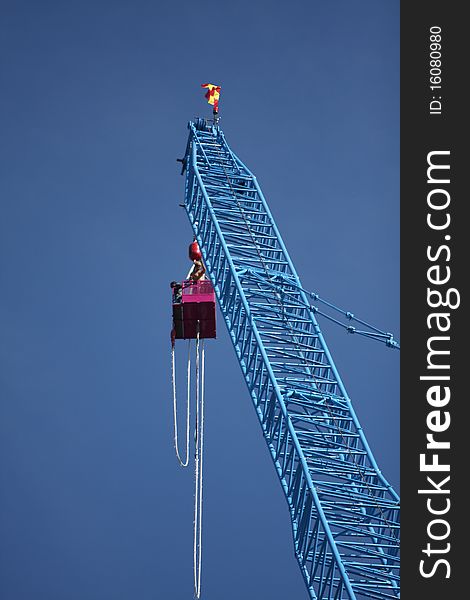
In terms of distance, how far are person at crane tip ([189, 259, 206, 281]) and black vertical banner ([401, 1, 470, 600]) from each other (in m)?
13.6

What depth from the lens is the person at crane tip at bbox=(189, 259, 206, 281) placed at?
35406 mm

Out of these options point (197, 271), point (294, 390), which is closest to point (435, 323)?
point (294, 390)

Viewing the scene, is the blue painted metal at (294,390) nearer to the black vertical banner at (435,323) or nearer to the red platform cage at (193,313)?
the red platform cage at (193,313)

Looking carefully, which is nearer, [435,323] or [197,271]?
[435,323]

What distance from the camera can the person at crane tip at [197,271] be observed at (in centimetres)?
3541

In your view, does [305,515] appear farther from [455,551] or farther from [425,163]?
[425,163]

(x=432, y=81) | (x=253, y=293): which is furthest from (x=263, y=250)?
(x=432, y=81)

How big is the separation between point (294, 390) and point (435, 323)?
1059 cm

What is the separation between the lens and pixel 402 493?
2200 cm

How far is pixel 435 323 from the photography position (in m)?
22.2

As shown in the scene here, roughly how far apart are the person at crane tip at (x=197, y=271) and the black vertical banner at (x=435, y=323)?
1361cm

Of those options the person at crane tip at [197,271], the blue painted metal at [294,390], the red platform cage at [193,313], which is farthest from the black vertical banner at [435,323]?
the person at crane tip at [197,271]

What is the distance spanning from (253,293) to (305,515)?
8.68 metres

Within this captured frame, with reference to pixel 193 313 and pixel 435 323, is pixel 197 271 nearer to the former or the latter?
pixel 193 313
